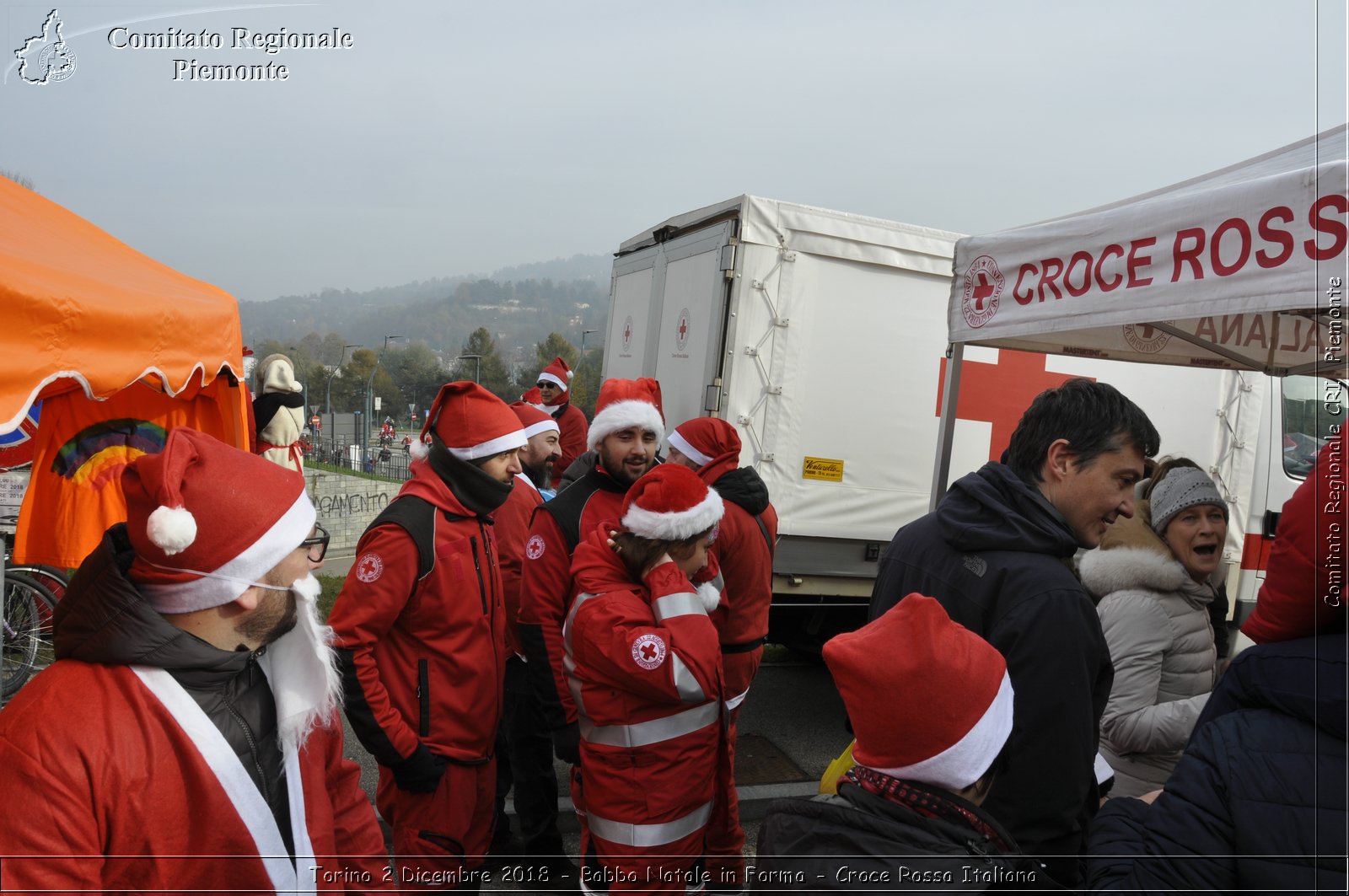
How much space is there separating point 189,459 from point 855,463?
434cm

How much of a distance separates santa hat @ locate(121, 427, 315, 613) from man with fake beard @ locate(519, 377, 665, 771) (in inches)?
62.3

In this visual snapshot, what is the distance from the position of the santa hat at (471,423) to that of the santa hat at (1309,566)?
7.35 feet

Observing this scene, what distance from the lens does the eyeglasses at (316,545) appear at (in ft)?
5.00

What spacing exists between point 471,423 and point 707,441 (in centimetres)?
141

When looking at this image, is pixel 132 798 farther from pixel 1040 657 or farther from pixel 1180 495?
pixel 1180 495

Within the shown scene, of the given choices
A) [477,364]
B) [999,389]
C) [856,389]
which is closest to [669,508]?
[856,389]

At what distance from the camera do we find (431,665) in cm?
258

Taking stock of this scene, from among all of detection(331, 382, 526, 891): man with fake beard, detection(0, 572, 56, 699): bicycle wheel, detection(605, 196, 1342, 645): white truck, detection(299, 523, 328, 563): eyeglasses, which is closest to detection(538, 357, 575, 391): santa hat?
detection(605, 196, 1342, 645): white truck

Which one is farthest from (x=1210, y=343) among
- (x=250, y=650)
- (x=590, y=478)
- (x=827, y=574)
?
(x=250, y=650)

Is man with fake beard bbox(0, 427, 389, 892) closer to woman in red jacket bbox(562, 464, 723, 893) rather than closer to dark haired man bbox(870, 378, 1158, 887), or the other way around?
woman in red jacket bbox(562, 464, 723, 893)

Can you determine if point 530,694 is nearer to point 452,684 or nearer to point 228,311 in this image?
point 452,684

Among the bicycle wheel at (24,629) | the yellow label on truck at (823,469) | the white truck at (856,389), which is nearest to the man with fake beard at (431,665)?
the white truck at (856,389)

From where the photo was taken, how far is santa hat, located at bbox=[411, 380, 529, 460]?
2910 millimetres

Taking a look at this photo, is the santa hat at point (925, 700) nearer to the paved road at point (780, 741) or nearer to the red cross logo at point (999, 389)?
the paved road at point (780, 741)
